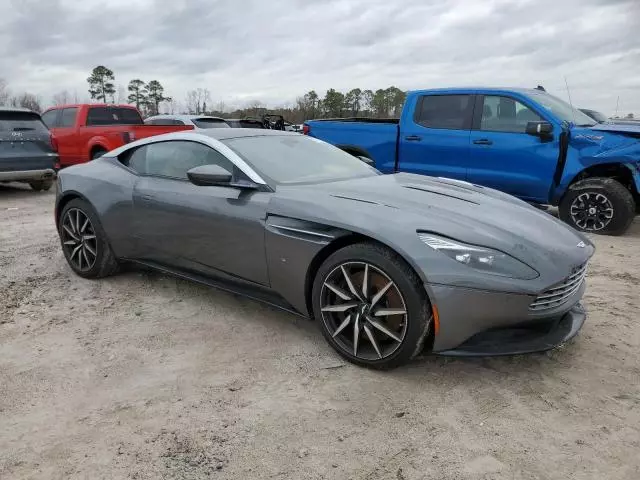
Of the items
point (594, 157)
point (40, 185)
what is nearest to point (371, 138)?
point (594, 157)

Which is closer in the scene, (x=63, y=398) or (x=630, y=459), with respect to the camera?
(x=630, y=459)

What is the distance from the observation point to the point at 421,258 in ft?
8.63

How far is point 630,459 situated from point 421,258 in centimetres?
123

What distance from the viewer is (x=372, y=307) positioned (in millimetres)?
2809

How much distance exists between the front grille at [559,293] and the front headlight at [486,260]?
4.9 inches

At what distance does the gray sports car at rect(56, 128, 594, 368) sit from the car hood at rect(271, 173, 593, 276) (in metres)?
0.01

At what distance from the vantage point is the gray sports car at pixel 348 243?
2.61m

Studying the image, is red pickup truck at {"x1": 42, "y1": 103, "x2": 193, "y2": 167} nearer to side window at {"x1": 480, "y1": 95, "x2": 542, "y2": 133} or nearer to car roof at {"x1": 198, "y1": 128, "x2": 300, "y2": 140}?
side window at {"x1": 480, "y1": 95, "x2": 542, "y2": 133}

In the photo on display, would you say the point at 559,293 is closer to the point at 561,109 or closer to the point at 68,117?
the point at 561,109

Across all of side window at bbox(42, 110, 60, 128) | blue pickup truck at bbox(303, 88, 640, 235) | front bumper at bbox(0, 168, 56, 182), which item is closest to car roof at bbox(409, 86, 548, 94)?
blue pickup truck at bbox(303, 88, 640, 235)

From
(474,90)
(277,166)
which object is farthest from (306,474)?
(474,90)

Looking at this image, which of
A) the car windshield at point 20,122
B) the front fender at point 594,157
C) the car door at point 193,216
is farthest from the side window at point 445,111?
the car windshield at point 20,122

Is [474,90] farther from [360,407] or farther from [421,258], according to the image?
[360,407]

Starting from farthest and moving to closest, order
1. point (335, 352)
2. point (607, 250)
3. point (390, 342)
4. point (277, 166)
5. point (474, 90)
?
point (474, 90), point (607, 250), point (277, 166), point (335, 352), point (390, 342)
